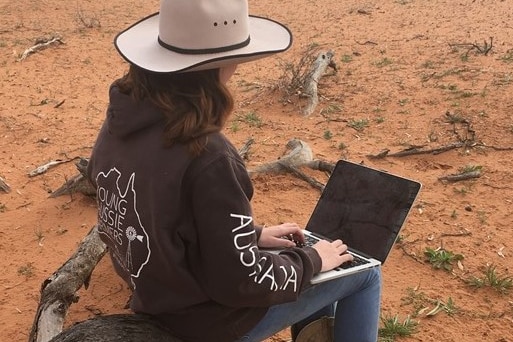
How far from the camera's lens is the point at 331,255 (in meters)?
1.94

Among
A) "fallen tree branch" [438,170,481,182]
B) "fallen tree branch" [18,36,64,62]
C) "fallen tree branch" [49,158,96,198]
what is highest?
"fallen tree branch" [438,170,481,182]

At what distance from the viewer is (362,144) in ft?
17.0

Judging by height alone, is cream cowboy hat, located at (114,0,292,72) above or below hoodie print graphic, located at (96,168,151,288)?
above

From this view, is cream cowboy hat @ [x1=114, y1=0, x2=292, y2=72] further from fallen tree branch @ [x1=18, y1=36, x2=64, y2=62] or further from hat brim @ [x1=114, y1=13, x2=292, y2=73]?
fallen tree branch @ [x1=18, y1=36, x2=64, y2=62]

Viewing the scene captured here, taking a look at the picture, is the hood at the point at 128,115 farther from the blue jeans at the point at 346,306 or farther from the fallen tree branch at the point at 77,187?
the fallen tree branch at the point at 77,187

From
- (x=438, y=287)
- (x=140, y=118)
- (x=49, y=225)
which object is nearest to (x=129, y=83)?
(x=140, y=118)

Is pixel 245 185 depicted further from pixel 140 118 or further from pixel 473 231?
pixel 473 231

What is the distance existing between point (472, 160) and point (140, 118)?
3.71 metres

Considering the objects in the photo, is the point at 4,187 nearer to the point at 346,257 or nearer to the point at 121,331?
the point at 121,331

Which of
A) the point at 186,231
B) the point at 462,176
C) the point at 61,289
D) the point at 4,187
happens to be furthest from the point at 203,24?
the point at 4,187

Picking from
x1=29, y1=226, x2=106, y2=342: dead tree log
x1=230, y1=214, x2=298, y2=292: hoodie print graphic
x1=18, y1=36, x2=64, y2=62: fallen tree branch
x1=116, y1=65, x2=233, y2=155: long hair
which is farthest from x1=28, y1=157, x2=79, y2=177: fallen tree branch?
x1=18, y1=36, x2=64, y2=62: fallen tree branch

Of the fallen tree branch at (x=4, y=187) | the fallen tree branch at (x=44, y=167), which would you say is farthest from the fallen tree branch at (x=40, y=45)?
the fallen tree branch at (x=4, y=187)

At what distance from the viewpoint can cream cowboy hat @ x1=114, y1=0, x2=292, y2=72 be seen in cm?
154

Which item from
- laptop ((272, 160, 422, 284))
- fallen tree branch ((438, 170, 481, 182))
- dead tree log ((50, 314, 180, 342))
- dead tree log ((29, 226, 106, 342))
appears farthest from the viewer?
fallen tree branch ((438, 170, 481, 182))
